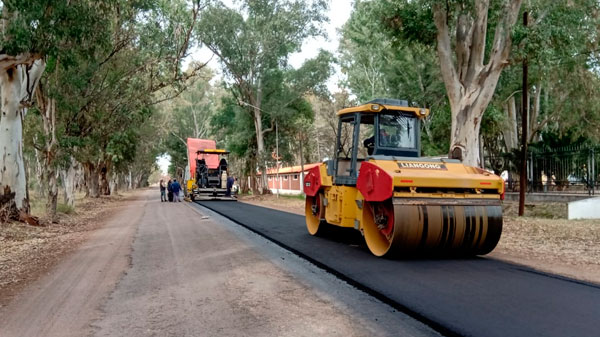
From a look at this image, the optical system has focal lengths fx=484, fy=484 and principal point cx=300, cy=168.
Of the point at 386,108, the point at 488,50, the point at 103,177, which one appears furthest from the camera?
the point at 103,177

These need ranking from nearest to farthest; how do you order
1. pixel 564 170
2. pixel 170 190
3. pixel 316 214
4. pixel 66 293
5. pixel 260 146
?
pixel 66 293, pixel 316 214, pixel 564 170, pixel 170 190, pixel 260 146

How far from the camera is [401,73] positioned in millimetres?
27922

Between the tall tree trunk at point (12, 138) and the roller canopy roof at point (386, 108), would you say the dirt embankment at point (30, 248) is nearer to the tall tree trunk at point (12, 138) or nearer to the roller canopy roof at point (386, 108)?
the tall tree trunk at point (12, 138)

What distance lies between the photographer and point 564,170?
18031 millimetres

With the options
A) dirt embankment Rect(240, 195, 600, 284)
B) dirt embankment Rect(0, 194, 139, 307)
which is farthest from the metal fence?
dirt embankment Rect(0, 194, 139, 307)

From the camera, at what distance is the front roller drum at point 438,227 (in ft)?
24.2

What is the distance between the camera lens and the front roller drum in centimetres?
738

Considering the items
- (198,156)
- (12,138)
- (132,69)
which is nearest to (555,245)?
(12,138)

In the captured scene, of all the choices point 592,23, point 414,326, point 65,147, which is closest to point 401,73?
point 592,23

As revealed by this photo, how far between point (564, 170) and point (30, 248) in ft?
57.3

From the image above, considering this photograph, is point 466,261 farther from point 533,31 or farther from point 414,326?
point 533,31

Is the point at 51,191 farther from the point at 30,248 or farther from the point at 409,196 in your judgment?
the point at 409,196

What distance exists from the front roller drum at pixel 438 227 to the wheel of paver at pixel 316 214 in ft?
8.97

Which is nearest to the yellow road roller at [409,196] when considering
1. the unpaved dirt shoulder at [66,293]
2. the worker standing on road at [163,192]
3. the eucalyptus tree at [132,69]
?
the unpaved dirt shoulder at [66,293]
